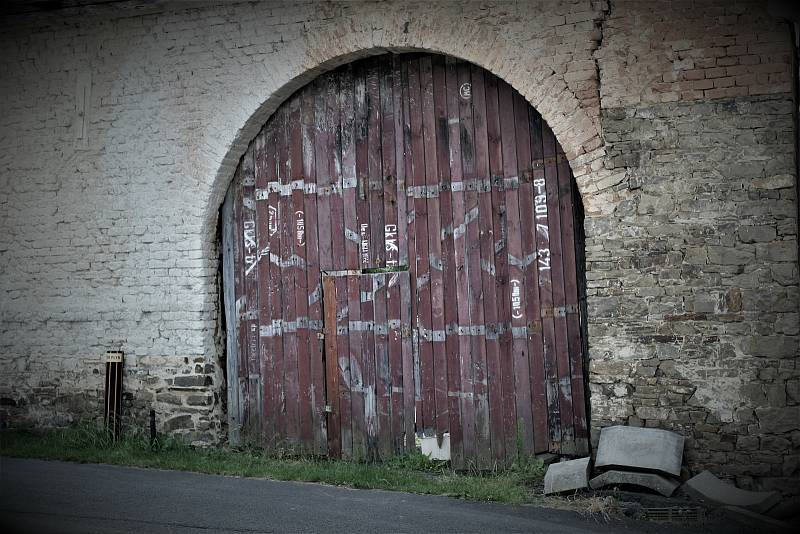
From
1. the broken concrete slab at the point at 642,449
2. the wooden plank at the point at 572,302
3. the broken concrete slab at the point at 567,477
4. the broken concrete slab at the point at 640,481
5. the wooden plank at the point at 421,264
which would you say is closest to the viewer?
the broken concrete slab at the point at 640,481

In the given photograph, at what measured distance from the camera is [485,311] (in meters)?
6.75

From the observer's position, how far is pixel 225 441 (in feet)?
24.8

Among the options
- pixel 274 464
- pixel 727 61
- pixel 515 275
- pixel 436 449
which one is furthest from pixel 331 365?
pixel 727 61

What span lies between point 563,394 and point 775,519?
6.28ft

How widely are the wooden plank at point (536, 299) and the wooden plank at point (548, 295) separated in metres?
0.03

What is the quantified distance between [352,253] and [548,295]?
1.98 m

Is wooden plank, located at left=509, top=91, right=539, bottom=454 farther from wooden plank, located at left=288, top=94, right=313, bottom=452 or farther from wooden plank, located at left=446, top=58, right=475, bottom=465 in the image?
wooden plank, located at left=288, top=94, right=313, bottom=452

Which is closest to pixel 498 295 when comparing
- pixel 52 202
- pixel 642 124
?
pixel 642 124

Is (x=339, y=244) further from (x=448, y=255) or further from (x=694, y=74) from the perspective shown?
(x=694, y=74)

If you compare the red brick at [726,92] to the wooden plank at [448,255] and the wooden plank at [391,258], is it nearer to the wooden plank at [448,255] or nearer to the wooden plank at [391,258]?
the wooden plank at [448,255]

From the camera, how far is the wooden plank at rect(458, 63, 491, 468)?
673cm

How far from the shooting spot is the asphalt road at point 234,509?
196 inches

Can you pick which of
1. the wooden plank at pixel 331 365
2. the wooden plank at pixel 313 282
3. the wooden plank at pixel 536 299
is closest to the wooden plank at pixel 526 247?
the wooden plank at pixel 536 299

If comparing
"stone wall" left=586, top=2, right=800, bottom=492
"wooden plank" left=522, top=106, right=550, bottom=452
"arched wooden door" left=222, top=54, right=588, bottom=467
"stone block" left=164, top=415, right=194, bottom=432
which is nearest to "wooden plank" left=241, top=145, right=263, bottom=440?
"arched wooden door" left=222, top=54, right=588, bottom=467
